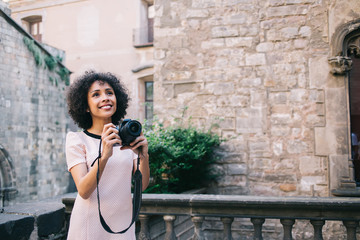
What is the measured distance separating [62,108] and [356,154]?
37.8 feet

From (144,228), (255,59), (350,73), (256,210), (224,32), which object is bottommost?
(144,228)

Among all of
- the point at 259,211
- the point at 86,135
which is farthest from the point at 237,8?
the point at 86,135

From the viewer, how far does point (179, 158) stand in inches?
180

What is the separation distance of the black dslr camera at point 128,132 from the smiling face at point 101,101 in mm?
234

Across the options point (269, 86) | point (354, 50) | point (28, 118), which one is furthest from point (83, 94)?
point (28, 118)

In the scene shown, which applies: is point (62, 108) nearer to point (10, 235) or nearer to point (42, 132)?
point (42, 132)

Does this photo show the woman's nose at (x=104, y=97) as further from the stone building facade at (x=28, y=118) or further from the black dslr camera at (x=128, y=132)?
the stone building facade at (x=28, y=118)

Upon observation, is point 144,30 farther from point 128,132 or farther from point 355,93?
point 128,132

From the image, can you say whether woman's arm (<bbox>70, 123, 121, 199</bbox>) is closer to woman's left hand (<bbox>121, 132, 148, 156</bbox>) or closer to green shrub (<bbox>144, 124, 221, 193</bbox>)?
woman's left hand (<bbox>121, 132, 148, 156</bbox>)

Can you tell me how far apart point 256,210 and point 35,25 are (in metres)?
18.7

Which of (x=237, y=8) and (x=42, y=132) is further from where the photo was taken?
(x=42, y=132)

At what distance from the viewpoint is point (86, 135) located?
1.88m

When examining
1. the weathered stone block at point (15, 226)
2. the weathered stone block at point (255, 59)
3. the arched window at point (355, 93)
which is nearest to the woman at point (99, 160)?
the weathered stone block at point (15, 226)

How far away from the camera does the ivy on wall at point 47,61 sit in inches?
460
